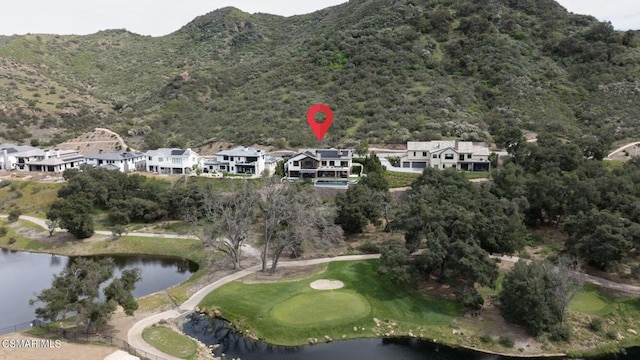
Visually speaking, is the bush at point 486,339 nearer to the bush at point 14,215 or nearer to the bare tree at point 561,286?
the bare tree at point 561,286

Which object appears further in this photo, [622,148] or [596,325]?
[622,148]

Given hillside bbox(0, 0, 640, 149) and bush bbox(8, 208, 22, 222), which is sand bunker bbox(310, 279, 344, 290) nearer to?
hillside bbox(0, 0, 640, 149)

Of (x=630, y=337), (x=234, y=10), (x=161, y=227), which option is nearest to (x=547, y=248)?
(x=630, y=337)

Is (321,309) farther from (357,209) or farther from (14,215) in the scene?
(14,215)

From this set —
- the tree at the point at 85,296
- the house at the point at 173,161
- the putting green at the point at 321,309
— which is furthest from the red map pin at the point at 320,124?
the tree at the point at 85,296

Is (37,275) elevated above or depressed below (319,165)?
below

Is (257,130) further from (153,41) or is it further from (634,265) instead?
(153,41)

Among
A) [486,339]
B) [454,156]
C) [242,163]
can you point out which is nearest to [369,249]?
[486,339]
